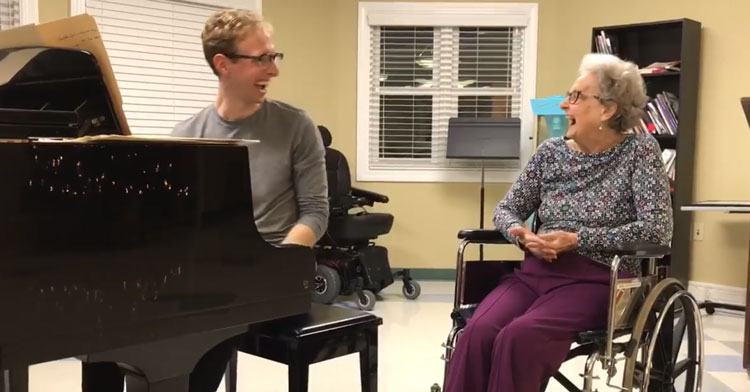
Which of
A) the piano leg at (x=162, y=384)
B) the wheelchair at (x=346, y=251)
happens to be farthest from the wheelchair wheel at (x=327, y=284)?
the piano leg at (x=162, y=384)

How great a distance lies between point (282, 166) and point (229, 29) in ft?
1.19

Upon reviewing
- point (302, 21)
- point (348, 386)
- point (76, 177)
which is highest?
point (302, 21)

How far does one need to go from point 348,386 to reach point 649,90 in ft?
9.98

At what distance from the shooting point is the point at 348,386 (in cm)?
285

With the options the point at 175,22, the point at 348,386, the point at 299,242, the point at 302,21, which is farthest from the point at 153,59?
the point at 299,242

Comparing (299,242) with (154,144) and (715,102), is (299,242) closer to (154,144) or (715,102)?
(154,144)

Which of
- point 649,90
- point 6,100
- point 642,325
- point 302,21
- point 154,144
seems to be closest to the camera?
point 154,144

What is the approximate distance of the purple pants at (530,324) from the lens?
1854 mm

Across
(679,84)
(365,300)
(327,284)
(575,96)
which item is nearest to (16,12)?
(327,284)

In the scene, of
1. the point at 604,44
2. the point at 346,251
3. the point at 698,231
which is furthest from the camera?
the point at 604,44

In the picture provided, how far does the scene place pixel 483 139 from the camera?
4.98m

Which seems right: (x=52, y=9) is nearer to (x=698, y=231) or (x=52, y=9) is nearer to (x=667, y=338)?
(x=667, y=338)

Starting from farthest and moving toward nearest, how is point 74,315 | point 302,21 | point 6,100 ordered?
point 302,21, point 6,100, point 74,315

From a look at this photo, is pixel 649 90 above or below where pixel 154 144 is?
above
